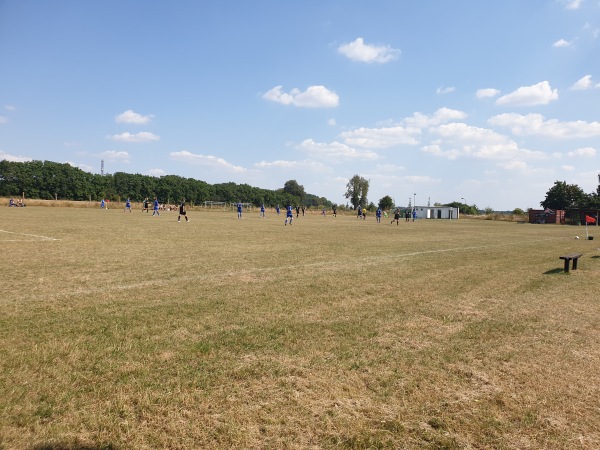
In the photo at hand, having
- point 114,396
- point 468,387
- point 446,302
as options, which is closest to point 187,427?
point 114,396

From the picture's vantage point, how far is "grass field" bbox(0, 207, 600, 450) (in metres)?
3.11

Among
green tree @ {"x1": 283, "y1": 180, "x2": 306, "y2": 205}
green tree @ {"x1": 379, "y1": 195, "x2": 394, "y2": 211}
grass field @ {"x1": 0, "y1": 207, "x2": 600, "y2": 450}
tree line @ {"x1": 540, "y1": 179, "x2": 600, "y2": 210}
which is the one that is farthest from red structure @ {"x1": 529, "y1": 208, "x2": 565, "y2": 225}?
green tree @ {"x1": 283, "y1": 180, "x2": 306, "y2": 205}

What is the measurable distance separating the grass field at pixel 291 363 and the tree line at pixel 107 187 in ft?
361

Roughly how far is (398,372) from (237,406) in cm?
184

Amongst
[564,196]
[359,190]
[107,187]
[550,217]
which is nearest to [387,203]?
[359,190]

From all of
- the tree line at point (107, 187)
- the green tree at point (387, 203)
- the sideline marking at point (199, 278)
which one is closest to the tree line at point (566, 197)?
the green tree at point (387, 203)

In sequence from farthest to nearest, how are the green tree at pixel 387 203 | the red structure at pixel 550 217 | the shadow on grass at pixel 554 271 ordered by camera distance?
the green tree at pixel 387 203 → the red structure at pixel 550 217 → the shadow on grass at pixel 554 271

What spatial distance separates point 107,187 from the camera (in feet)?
433

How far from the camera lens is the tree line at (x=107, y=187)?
114 meters

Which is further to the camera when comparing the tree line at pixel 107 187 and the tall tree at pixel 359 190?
the tall tree at pixel 359 190

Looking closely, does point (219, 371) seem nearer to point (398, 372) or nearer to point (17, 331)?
point (398, 372)

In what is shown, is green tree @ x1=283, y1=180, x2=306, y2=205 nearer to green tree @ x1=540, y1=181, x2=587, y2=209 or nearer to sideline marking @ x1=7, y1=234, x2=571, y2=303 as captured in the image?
green tree @ x1=540, y1=181, x2=587, y2=209

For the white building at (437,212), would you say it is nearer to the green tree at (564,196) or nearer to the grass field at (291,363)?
the green tree at (564,196)

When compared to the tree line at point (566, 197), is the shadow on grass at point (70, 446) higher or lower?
lower
